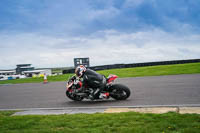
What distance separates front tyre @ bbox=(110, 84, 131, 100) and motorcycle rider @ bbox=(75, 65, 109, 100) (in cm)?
31

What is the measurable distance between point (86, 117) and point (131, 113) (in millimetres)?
1230

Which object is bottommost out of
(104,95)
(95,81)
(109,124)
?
(109,124)

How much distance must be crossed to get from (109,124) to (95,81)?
386 cm

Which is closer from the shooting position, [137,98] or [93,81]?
[93,81]

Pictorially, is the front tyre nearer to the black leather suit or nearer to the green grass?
the black leather suit

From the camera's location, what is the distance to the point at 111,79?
8.91 m

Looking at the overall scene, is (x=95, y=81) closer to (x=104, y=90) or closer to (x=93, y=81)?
(x=93, y=81)

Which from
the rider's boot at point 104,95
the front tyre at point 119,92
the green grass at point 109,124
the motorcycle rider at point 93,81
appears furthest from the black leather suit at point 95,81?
the green grass at point 109,124

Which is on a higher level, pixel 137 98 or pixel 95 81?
pixel 95 81

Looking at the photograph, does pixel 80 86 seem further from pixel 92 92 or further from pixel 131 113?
pixel 131 113

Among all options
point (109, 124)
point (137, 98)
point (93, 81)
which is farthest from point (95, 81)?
point (109, 124)

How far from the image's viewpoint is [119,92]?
8.91 metres

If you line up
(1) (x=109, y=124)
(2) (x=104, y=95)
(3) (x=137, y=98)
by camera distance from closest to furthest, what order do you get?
(1) (x=109, y=124), (2) (x=104, y=95), (3) (x=137, y=98)

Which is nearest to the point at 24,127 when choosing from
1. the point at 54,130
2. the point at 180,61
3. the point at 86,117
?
the point at 54,130
